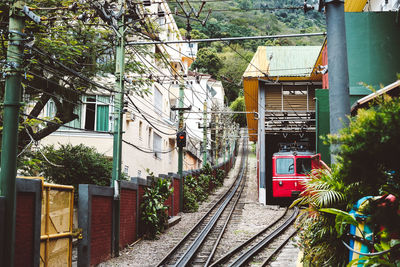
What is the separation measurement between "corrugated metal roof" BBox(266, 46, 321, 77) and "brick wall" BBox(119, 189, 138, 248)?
13.9 metres

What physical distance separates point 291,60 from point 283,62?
0.68m

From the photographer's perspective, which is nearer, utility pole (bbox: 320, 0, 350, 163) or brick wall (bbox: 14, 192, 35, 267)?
utility pole (bbox: 320, 0, 350, 163)

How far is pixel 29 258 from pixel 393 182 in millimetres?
6180

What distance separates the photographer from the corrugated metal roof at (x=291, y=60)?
1019 inches

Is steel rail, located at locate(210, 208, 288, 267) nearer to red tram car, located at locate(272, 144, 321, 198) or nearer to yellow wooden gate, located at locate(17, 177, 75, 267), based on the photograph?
yellow wooden gate, located at locate(17, 177, 75, 267)

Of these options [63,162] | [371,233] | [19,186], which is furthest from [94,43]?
[371,233]

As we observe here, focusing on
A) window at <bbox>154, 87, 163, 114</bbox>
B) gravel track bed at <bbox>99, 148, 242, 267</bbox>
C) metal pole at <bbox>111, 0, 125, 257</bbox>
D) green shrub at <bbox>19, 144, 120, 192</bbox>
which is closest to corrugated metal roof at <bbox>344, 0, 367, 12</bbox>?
metal pole at <bbox>111, 0, 125, 257</bbox>

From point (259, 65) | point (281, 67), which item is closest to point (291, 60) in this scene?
point (281, 67)

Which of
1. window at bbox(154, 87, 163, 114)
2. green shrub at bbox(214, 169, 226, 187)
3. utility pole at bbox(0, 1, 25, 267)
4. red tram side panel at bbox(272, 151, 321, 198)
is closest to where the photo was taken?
utility pole at bbox(0, 1, 25, 267)

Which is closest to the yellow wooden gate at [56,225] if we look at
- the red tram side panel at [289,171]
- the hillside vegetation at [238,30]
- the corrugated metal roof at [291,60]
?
the red tram side panel at [289,171]

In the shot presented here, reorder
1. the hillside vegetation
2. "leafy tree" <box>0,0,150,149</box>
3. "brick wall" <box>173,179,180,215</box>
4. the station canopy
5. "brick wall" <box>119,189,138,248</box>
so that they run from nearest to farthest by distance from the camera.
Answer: "leafy tree" <box>0,0,150,149</box>, "brick wall" <box>119,189,138,248</box>, "brick wall" <box>173,179,180,215</box>, the station canopy, the hillside vegetation

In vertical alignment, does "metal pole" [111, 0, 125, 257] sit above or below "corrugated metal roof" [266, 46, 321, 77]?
below

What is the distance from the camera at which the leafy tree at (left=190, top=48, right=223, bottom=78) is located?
70875mm

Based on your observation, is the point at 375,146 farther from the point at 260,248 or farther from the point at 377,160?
the point at 260,248
